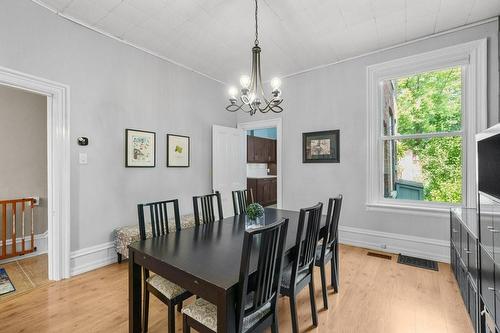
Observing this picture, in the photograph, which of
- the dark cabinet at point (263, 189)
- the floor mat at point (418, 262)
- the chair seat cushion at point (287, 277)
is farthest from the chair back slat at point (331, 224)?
the dark cabinet at point (263, 189)

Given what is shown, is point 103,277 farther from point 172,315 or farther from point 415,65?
point 415,65

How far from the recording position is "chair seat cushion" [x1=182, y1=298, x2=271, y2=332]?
1311mm

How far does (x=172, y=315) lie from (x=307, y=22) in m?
3.14

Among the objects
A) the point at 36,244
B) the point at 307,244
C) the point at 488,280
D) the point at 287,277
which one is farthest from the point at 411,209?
the point at 36,244

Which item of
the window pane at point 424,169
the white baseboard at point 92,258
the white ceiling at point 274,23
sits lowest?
the white baseboard at point 92,258

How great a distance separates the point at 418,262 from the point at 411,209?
67 centimetres

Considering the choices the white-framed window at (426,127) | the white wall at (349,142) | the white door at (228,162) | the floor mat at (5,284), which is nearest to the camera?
the floor mat at (5,284)

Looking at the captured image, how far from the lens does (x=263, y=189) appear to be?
275 inches

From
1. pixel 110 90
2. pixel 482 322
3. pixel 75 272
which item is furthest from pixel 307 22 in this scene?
pixel 75 272

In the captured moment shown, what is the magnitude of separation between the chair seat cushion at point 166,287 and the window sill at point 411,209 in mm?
2955

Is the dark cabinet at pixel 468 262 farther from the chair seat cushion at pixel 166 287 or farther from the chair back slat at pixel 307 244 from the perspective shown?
the chair seat cushion at pixel 166 287

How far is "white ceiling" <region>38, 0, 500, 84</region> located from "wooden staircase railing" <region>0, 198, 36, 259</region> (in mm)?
2545

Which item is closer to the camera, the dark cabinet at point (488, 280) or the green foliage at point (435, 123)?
the dark cabinet at point (488, 280)

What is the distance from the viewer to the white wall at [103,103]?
2.46m
